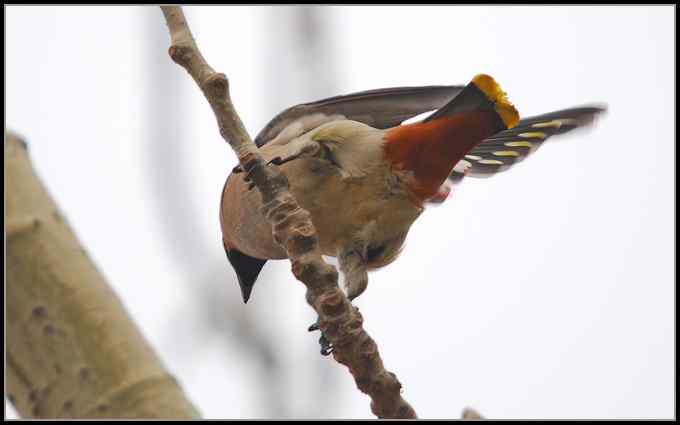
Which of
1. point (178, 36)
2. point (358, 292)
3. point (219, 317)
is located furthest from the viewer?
point (358, 292)

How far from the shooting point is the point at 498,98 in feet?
11.0

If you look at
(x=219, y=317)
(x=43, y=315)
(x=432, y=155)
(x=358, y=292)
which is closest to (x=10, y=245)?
(x=43, y=315)

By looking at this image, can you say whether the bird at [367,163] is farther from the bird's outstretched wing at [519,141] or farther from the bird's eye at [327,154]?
the bird's outstretched wing at [519,141]

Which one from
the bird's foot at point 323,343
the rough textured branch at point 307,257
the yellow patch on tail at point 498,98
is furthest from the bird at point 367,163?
the rough textured branch at point 307,257

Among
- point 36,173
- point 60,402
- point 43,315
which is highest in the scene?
point 36,173

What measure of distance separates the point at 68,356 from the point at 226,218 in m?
0.84

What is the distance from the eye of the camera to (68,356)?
11.2 feet

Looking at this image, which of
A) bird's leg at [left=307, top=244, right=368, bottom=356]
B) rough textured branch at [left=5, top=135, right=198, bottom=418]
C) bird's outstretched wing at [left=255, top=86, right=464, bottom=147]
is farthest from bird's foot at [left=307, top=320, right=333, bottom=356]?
bird's outstretched wing at [left=255, top=86, right=464, bottom=147]

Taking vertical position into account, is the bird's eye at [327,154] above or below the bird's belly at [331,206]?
above

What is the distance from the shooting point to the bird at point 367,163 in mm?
3447

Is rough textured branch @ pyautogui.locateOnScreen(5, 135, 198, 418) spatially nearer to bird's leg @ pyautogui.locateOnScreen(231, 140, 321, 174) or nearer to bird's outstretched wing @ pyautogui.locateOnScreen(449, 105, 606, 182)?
bird's leg @ pyautogui.locateOnScreen(231, 140, 321, 174)

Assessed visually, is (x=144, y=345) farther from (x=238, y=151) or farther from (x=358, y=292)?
(x=238, y=151)

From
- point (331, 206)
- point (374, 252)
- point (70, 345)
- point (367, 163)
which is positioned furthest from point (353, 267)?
point (70, 345)

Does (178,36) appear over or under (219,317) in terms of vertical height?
over
